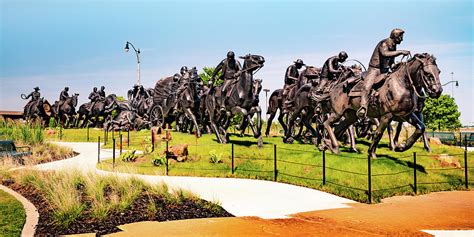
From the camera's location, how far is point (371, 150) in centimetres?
1432

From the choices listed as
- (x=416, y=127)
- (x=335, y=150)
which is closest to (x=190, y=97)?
(x=335, y=150)

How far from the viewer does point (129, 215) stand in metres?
8.79

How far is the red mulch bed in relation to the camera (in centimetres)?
772

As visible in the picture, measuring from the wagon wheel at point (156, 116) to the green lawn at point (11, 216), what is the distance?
19.6 metres

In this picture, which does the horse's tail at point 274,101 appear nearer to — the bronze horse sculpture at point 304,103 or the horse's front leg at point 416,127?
the bronze horse sculpture at point 304,103

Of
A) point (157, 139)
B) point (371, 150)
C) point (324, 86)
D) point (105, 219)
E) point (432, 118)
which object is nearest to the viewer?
point (105, 219)

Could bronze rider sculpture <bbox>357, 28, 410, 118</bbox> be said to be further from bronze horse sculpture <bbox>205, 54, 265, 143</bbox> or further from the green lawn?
the green lawn

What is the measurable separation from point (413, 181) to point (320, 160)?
3.14 m

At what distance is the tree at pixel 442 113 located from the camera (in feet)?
183

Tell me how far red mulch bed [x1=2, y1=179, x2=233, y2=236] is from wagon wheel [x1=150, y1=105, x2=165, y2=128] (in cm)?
1975

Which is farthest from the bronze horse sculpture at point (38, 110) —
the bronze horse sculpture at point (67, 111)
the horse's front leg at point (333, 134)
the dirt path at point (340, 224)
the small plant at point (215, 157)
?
the dirt path at point (340, 224)

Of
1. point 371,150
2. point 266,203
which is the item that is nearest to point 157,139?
point 371,150

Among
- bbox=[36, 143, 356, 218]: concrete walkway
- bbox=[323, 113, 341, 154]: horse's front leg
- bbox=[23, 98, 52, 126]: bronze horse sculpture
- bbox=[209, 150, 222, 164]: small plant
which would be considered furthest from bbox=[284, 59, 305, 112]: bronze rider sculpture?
bbox=[23, 98, 52, 126]: bronze horse sculpture

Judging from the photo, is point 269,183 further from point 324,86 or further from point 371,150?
point 324,86
